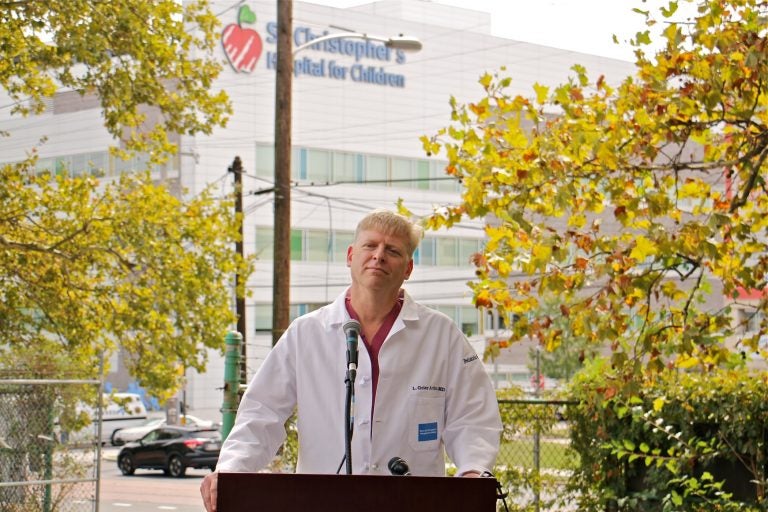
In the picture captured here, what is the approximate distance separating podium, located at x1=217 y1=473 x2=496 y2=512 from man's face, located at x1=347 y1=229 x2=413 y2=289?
0.93 meters

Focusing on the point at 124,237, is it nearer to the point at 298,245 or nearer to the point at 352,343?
the point at 352,343

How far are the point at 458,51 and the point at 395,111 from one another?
6182mm

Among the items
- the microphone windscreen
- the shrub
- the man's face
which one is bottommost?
the shrub

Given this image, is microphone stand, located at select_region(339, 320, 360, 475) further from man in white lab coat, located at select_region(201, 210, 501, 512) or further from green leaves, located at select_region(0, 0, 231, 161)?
green leaves, located at select_region(0, 0, 231, 161)

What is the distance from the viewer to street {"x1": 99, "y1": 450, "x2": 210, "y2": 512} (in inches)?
929

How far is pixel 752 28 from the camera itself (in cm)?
767

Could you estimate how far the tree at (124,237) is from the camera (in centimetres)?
1541

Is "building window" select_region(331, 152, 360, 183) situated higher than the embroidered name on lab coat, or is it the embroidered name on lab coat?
"building window" select_region(331, 152, 360, 183)

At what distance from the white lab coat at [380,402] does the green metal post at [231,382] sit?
4.95 meters

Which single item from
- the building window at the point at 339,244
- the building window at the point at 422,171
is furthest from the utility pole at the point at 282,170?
the building window at the point at 422,171

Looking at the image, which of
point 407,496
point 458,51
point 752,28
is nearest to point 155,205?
point 752,28

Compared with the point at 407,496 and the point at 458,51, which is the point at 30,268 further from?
the point at 458,51

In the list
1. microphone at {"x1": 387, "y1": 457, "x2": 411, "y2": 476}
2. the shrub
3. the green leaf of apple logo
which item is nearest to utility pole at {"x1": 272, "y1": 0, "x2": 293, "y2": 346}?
the shrub

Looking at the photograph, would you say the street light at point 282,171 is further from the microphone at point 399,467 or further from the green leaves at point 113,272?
the microphone at point 399,467
